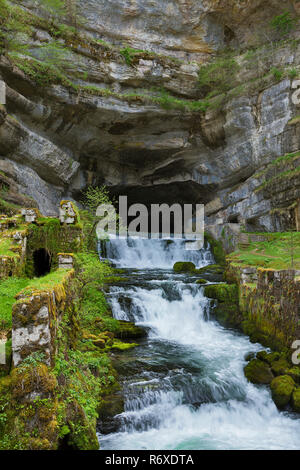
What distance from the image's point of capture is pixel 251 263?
1347cm

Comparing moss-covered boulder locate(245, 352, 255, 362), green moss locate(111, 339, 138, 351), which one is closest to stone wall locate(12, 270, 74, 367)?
green moss locate(111, 339, 138, 351)

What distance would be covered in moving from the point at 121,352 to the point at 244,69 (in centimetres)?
2570

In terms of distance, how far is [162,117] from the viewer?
86.4ft

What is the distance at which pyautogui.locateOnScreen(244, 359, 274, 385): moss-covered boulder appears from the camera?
7852 mm

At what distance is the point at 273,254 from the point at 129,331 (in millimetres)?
8355

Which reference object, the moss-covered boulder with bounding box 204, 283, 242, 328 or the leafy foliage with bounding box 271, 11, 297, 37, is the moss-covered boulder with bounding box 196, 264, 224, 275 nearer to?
the moss-covered boulder with bounding box 204, 283, 242, 328

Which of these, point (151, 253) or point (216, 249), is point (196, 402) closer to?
point (216, 249)

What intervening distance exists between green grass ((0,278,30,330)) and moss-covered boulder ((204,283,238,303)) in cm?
771

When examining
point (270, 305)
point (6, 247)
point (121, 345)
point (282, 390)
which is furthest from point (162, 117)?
point (282, 390)

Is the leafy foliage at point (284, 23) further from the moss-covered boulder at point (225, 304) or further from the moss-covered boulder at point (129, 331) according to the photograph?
the moss-covered boulder at point (129, 331)

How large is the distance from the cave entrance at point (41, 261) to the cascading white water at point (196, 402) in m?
4.93

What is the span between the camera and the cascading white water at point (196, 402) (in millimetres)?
6113
